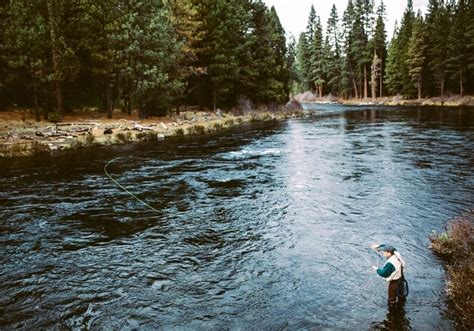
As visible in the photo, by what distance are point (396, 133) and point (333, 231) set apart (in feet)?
69.3

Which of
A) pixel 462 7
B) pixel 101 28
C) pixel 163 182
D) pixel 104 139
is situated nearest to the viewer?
pixel 163 182

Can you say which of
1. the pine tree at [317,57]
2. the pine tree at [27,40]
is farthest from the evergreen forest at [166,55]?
the pine tree at [317,57]

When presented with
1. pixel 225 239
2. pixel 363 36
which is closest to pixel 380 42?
pixel 363 36

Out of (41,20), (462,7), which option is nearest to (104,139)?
(41,20)

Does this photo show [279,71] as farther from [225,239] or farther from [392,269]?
[392,269]

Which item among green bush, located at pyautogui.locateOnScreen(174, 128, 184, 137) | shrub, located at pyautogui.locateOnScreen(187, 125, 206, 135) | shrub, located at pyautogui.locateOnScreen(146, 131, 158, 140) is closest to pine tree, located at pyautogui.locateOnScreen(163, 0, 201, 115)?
shrub, located at pyautogui.locateOnScreen(187, 125, 206, 135)

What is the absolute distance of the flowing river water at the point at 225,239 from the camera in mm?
6781

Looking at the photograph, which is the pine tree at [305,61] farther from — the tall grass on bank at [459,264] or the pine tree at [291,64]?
the tall grass on bank at [459,264]

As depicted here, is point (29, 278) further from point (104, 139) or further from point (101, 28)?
point (101, 28)

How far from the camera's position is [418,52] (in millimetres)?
65000

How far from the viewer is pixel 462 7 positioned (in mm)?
67375

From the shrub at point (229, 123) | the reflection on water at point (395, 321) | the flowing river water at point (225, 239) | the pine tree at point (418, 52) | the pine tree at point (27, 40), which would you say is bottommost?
the reflection on water at point (395, 321)

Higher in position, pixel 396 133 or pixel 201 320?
pixel 396 133

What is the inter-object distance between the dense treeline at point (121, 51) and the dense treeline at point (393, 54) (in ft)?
109
